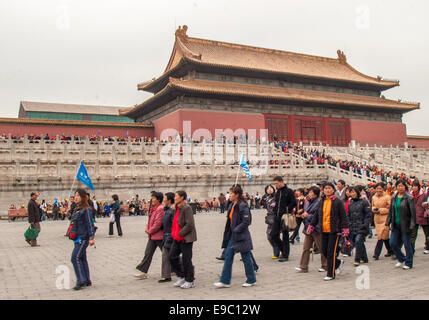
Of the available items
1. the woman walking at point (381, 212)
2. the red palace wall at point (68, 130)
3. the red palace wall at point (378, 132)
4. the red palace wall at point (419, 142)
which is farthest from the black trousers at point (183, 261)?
the red palace wall at point (419, 142)

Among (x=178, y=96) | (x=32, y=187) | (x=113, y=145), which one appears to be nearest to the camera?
(x=32, y=187)

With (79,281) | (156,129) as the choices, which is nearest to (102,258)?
(79,281)

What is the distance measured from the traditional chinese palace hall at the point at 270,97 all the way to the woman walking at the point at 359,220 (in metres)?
23.7

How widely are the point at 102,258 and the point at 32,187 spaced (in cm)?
1260

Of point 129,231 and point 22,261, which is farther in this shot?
point 129,231

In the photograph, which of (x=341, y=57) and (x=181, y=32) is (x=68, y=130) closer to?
(x=181, y=32)

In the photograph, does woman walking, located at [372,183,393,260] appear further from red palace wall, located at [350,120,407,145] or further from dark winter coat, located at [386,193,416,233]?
red palace wall, located at [350,120,407,145]

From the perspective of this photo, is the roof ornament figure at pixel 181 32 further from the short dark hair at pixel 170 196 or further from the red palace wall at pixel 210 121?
the short dark hair at pixel 170 196

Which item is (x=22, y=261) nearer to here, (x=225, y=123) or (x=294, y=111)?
(x=225, y=123)

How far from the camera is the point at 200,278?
6.86 metres

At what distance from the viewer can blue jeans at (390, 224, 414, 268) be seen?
7.23 metres

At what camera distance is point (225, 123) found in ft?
110

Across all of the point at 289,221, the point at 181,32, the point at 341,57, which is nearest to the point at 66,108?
the point at 181,32
